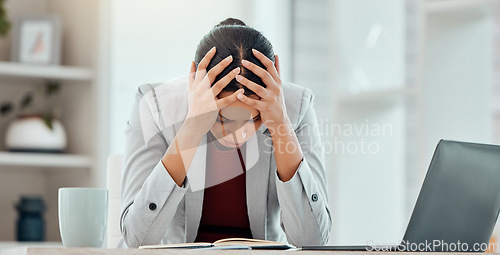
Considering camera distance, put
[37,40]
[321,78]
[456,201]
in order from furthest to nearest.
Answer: [321,78] → [37,40] → [456,201]

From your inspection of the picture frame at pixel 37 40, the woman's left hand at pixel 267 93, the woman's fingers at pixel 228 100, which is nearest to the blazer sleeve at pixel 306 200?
the woman's left hand at pixel 267 93

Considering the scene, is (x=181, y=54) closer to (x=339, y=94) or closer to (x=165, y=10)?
(x=165, y=10)

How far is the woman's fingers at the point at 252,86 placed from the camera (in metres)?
1.42

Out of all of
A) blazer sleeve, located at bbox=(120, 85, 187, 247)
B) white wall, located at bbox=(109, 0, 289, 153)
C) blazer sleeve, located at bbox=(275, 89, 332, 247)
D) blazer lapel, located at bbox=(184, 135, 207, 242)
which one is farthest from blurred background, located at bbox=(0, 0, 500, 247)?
Answer: blazer sleeve, located at bbox=(120, 85, 187, 247)

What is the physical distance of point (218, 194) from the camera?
178 centimetres

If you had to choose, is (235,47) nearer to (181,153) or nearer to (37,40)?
(181,153)

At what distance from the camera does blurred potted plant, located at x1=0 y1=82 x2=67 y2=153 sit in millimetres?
3291

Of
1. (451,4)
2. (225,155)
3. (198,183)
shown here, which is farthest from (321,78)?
(198,183)

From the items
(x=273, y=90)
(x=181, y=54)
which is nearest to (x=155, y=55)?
(x=181, y=54)

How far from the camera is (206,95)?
144cm

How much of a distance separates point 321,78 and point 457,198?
100 inches

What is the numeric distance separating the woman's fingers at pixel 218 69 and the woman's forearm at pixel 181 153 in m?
0.13

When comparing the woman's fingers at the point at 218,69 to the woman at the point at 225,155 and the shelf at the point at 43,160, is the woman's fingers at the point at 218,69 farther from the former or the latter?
the shelf at the point at 43,160

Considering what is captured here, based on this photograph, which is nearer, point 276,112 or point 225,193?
point 276,112
